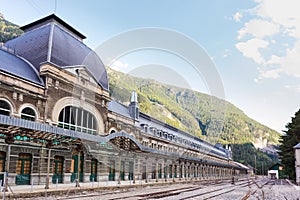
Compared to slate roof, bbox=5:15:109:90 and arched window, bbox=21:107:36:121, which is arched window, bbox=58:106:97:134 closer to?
arched window, bbox=21:107:36:121

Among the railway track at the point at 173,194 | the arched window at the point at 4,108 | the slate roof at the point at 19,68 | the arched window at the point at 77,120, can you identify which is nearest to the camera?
the railway track at the point at 173,194

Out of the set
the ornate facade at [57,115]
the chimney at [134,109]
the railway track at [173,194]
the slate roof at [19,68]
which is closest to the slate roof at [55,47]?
the ornate facade at [57,115]

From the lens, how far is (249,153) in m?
164

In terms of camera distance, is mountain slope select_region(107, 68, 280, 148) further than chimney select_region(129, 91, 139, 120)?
No

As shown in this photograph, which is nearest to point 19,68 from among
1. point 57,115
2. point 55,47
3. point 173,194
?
point 55,47

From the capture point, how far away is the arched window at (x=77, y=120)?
24.7 metres

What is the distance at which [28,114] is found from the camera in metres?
21.3

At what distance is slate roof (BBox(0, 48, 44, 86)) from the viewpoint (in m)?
20.8

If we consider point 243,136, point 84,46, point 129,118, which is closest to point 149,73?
point 84,46

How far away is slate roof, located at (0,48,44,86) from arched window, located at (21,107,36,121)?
2.26 metres

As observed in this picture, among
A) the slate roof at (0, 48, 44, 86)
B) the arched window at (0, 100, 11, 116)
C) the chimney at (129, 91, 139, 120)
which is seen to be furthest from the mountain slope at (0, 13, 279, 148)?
the arched window at (0, 100, 11, 116)

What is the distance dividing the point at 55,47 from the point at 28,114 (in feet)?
23.5

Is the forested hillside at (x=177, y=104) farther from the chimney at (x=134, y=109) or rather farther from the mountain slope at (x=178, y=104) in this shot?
the chimney at (x=134, y=109)

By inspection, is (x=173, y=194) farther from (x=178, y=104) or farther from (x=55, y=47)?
(x=55, y=47)
